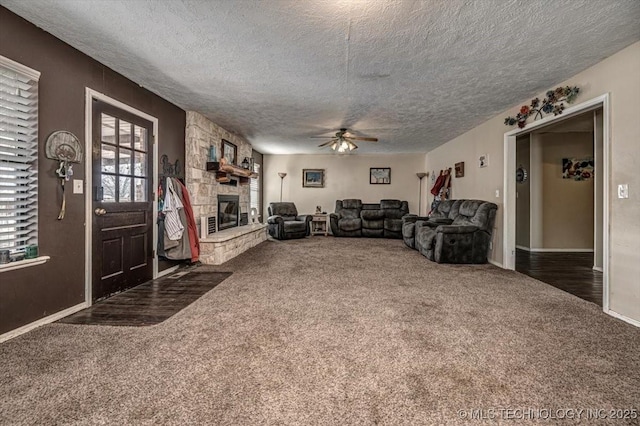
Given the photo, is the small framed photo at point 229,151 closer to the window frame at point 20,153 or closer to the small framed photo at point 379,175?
the window frame at point 20,153

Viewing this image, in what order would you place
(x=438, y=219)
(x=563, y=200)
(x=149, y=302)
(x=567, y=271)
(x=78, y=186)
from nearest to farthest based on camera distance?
(x=78, y=186)
(x=149, y=302)
(x=567, y=271)
(x=438, y=219)
(x=563, y=200)

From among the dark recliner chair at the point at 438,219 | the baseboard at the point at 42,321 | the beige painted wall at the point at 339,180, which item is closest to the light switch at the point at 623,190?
the dark recliner chair at the point at 438,219

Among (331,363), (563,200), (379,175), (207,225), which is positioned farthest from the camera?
(379,175)

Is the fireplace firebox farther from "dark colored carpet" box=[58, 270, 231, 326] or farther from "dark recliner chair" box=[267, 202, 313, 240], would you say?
"dark colored carpet" box=[58, 270, 231, 326]

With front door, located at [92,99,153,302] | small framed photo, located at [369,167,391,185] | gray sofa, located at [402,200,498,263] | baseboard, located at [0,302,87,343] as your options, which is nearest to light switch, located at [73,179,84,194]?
front door, located at [92,99,153,302]

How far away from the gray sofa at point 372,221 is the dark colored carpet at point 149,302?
442 centimetres

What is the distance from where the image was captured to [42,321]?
2221 millimetres

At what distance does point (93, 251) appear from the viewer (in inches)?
105

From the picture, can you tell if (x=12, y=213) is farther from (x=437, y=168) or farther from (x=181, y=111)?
(x=437, y=168)

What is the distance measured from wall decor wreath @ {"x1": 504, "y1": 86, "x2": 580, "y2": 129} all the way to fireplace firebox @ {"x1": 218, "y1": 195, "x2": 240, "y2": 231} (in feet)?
15.9

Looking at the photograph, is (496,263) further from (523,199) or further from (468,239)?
(523,199)

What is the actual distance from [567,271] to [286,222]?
17.7 ft

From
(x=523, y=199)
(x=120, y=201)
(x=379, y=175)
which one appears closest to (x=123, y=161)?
(x=120, y=201)

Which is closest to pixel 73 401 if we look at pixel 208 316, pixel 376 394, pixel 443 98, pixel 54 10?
pixel 208 316
